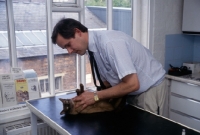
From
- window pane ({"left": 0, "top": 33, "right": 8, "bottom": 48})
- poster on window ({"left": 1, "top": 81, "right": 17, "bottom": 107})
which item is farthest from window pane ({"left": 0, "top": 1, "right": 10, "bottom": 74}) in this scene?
poster on window ({"left": 1, "top": 81, "right": 17, "bottom": 107})

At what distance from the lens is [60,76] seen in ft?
7.68

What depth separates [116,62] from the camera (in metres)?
1.40

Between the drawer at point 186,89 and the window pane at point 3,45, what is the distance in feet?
5.85

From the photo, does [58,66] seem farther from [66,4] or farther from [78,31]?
[78,31]

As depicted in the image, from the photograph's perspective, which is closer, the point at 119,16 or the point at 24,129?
the point at 24,129

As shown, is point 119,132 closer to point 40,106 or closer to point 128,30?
point 40,106

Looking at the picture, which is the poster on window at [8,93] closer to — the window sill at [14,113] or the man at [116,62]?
the window sill at [14,113]

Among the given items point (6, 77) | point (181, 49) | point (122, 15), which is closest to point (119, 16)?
point (122, 15)

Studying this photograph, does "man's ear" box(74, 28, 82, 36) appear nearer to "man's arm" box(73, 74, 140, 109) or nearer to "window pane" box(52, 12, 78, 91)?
"man's arm" box(73, 74, 140, 109)

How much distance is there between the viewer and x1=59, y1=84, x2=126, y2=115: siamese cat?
1.48 meters

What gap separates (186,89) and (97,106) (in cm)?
145

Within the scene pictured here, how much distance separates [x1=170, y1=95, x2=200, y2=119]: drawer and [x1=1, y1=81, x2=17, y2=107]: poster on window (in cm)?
175

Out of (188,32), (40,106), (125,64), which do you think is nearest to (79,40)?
(125,64)

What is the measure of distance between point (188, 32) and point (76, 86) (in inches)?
59.7
